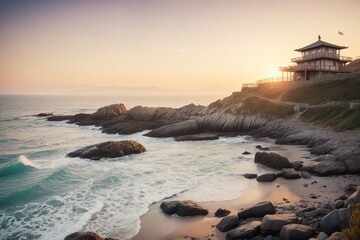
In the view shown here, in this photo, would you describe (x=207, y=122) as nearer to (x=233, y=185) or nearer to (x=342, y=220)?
(x=233, y=185)

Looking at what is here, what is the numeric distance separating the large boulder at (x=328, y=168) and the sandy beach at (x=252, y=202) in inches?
26.6

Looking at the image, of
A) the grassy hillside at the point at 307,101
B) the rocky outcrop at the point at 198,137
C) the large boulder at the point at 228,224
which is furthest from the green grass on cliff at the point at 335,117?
the large boulder at the point at 228,224

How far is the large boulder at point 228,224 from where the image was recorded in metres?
18.7

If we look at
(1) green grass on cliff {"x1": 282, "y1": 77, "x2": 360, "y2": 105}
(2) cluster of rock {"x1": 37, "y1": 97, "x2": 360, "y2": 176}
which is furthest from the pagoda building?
(2) cluster of rock {"x1": 37, "y1": 97, "x2": 360, "y2": 176}

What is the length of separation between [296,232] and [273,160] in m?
17.6

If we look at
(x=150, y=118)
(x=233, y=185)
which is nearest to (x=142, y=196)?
(x=233, y=185)

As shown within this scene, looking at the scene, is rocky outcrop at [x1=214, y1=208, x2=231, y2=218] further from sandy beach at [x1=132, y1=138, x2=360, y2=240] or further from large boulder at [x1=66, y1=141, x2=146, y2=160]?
large boulder at [x1=66, y1=141, x2=146, y2=160]

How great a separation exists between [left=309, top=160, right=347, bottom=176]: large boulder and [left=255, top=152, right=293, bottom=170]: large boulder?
2775mm

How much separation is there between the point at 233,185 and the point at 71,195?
1497 centimetres

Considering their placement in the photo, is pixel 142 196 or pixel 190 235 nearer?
pixel 190 235

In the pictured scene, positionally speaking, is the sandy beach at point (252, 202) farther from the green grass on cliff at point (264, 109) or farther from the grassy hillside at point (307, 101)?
the green grass on cliff at point (264, 109)

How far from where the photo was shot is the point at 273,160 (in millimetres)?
32906

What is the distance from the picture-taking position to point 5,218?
22719 millimetres

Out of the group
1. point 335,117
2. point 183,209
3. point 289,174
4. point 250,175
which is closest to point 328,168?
point 289,174
